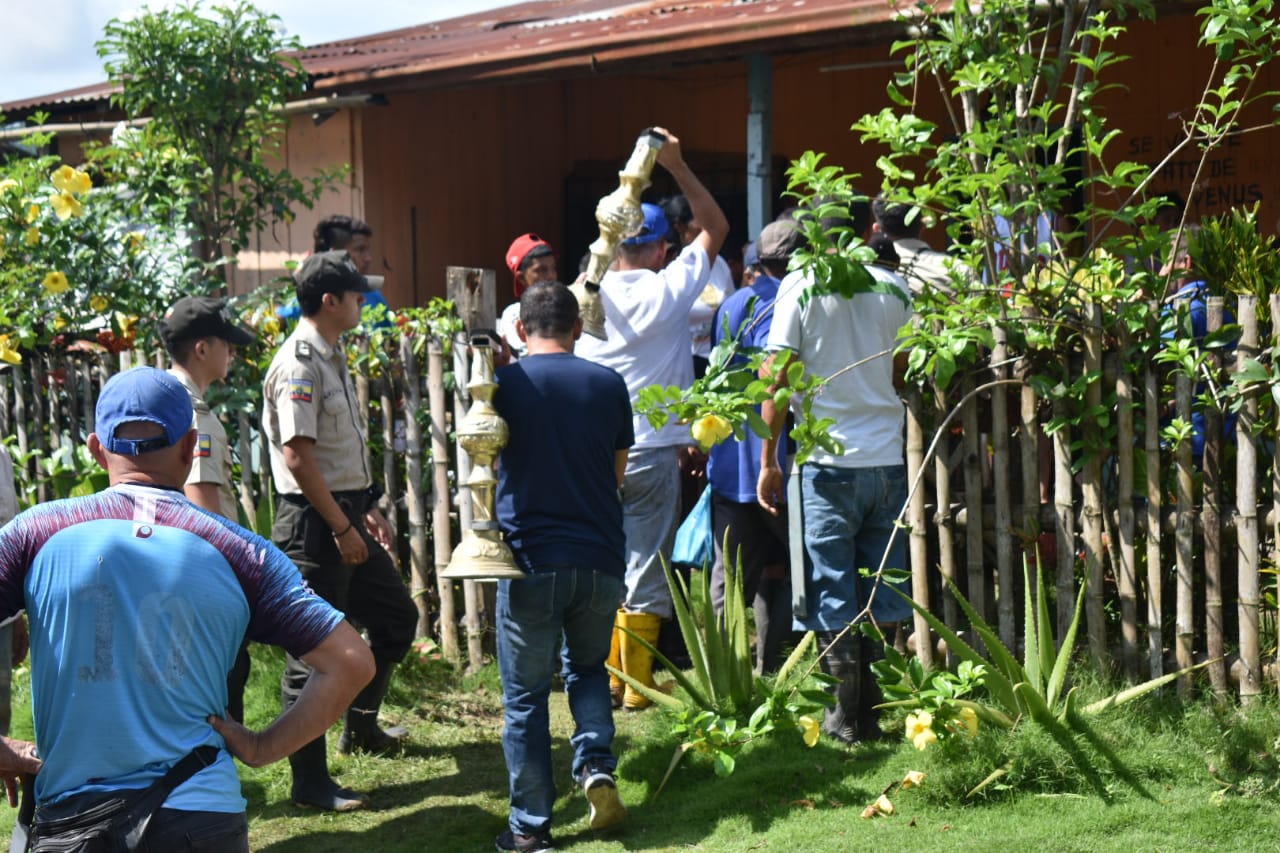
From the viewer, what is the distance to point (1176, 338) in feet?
16.4

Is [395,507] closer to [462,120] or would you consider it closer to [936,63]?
[936,63]

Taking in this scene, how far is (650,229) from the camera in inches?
234

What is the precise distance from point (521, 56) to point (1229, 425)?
16.8 feet

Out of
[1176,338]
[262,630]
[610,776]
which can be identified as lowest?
[610,776]

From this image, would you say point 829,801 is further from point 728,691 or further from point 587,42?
point 587,42

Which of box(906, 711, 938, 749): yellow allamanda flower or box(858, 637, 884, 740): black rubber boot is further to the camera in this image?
box(858, 637, 884, 740): black rubber boot

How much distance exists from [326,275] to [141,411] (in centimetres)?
235

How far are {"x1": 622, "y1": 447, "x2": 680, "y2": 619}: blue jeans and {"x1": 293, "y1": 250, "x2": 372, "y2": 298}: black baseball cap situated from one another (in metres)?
1.34

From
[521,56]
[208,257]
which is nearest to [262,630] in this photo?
[208,257]

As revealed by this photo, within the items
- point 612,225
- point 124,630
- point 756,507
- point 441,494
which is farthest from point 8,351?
point 124,630

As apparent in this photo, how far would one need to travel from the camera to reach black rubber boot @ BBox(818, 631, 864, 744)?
518 cm

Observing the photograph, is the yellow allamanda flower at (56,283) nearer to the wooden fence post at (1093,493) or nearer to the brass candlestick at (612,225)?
the brass candlestick at (612,225)

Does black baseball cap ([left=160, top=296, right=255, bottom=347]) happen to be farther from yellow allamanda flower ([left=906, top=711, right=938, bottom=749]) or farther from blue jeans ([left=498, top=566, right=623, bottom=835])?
yellow allamanda flower ([left=906, top=711, right=938, bottom=749])

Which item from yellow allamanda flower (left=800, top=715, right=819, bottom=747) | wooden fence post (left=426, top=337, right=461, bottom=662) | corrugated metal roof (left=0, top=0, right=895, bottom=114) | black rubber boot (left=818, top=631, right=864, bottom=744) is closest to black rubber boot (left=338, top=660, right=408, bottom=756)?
wooden fence post (left=426, top=337, right=461, bottom=662)
